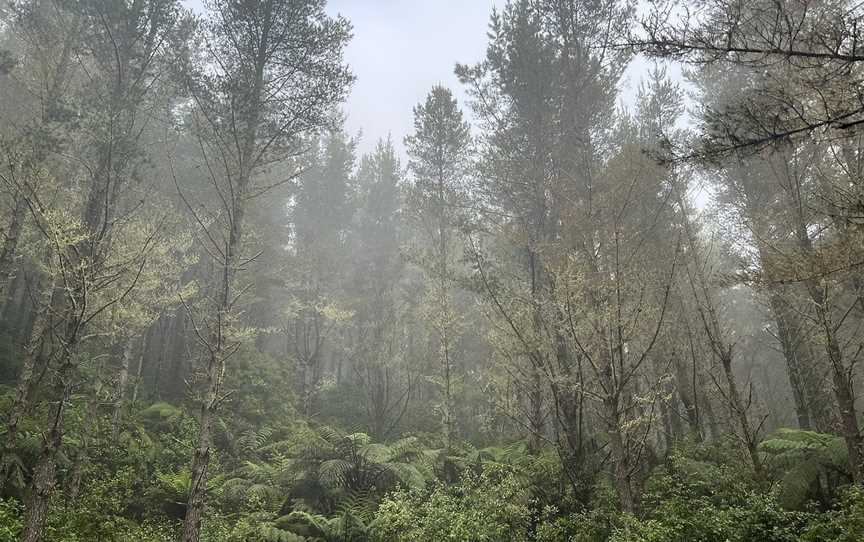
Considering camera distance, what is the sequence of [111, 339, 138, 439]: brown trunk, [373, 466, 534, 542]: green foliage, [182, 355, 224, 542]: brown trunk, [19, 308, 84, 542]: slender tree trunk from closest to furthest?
[19, 308, 84, 542]: slender tree trunk → [373, 466, 534, 542]: green foliage → [182, 355, 224, 542]: brown trunk → [111, 339, 138, 439]: brown trunk

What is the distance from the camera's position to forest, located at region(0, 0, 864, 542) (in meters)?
5.94

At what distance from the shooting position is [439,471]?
1115 cm

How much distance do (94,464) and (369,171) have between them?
79.9 feet

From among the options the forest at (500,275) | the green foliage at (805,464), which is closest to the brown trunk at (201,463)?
the forest at (500,275)

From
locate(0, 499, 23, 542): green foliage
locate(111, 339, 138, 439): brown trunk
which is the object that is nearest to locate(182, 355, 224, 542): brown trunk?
locate(0, 499, 23, 542): green foliage

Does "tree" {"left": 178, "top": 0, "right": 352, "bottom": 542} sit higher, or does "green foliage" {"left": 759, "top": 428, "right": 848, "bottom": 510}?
"tree" {"left": 178, "top": 0, "right": 352, "bottom": 542}

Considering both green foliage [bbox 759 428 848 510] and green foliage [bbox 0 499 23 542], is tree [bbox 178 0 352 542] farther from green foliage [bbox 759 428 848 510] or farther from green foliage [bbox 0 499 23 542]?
green foliage [bbox 759 428 848 510]

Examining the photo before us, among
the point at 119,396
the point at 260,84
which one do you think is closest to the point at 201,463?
the point at 119,396

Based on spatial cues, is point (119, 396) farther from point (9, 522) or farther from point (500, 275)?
point (500, 275)

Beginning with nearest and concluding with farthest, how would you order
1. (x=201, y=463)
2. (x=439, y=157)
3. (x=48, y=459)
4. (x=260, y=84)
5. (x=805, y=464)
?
1. (x=48, y=459)
2. (x=201, y=463)
3. (x=805, y=464)
4. (x=260, y=84)
5. (x=439, y=157)

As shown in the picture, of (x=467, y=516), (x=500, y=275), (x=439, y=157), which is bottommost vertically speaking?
(x=467, y=516)

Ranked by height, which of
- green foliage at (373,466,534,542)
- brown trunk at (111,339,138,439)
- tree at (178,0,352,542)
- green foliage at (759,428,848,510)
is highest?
tree at (178,0,352,542)

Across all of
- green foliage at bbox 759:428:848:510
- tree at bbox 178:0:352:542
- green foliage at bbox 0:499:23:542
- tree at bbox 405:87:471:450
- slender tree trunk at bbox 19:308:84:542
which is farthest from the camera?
tree at bbox 405:87:471:450

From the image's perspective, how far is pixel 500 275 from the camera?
1311cm
